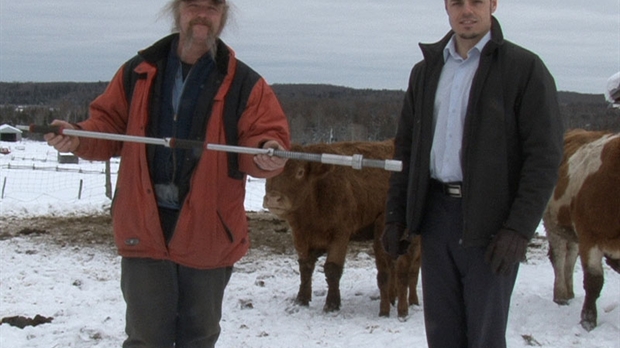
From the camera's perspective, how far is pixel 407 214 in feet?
11.3

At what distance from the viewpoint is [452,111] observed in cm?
321

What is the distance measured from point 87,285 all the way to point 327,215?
9.13 ft

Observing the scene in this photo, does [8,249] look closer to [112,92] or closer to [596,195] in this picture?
[112,92]

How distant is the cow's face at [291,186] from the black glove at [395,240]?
101 inches

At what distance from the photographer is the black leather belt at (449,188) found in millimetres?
3189

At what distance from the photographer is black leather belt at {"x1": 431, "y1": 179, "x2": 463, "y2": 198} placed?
319cm

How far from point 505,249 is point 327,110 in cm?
8208

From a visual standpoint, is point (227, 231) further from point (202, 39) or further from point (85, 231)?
point (85, 231)

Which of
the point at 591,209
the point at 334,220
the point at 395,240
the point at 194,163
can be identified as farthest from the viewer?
the point at 334,220

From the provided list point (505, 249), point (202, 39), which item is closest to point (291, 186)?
point (202, 39)

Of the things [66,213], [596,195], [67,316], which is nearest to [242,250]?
[67,316]

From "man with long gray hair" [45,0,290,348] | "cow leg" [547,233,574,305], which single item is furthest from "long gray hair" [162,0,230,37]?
"cow leg" [547,233,574,305]

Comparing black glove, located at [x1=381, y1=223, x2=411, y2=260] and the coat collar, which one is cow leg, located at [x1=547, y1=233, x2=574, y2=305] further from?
Answer: the coat collar

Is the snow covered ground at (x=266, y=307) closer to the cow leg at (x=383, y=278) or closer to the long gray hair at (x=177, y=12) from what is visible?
the cow leg at (x=383, y=278)
